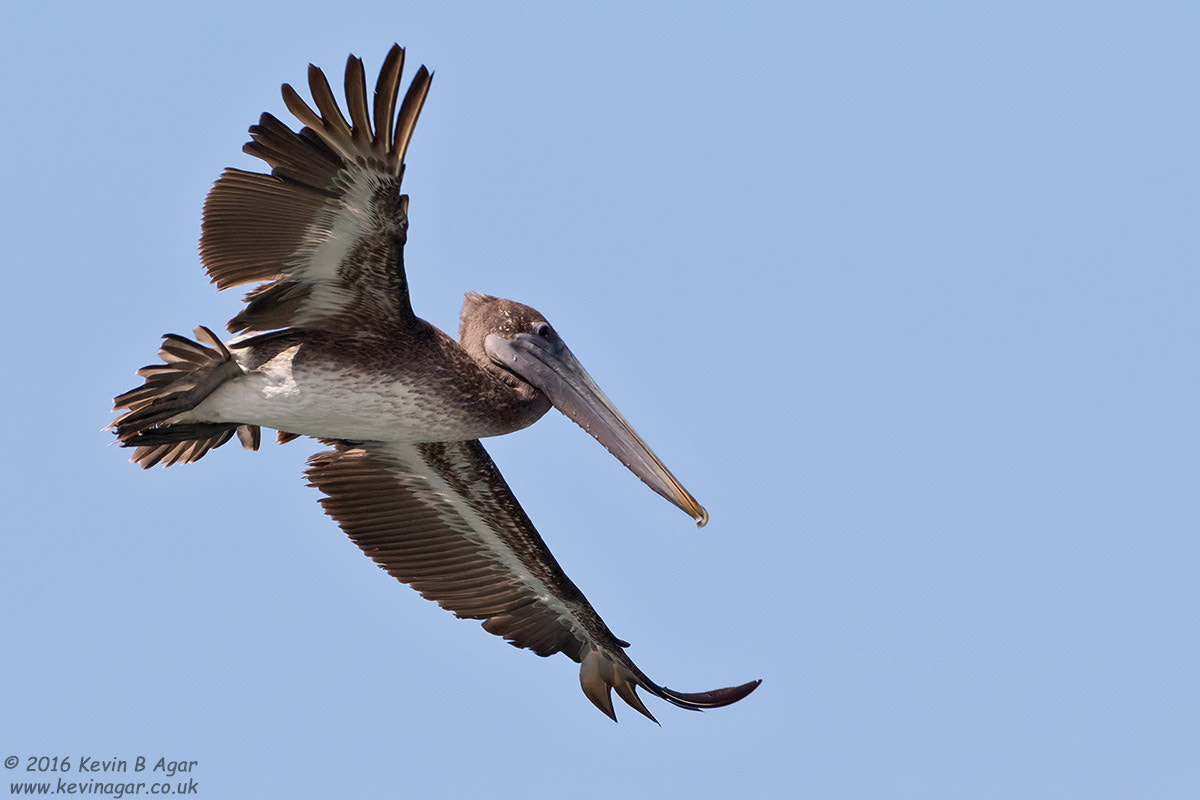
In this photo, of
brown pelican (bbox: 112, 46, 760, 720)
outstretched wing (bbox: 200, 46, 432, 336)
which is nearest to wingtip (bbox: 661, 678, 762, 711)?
brown pelican (bbox: 112, 46, 760, 720)

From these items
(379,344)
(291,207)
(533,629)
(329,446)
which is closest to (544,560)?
(533,629)

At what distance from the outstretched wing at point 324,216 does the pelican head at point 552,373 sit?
968 mm

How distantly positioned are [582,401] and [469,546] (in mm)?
1580

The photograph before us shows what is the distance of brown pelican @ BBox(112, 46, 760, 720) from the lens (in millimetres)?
8781

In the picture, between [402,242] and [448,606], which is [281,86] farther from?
[448,606]

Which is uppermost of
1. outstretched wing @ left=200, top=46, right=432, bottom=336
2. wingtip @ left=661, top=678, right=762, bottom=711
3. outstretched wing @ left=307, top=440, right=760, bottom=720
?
outstretched wing @ left=200, top=46, right=432, bottom=336

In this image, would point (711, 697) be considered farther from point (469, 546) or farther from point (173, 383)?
point (173, 383)

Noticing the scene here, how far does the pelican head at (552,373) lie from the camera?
1019 cm

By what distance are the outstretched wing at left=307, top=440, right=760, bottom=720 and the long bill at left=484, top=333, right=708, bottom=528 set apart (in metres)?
0.99

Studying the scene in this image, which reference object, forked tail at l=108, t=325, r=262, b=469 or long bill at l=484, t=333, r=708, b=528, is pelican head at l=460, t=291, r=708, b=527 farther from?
forked tail at l=108, t=325, r=262, b=469

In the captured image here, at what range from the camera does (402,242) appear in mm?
9102

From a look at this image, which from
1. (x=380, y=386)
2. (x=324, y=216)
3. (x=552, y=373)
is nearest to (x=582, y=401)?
(x=552, y=373)

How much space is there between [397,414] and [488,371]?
814 millimetres

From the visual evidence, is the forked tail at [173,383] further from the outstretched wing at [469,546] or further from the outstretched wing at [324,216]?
the outstretched wing at [469,546]
